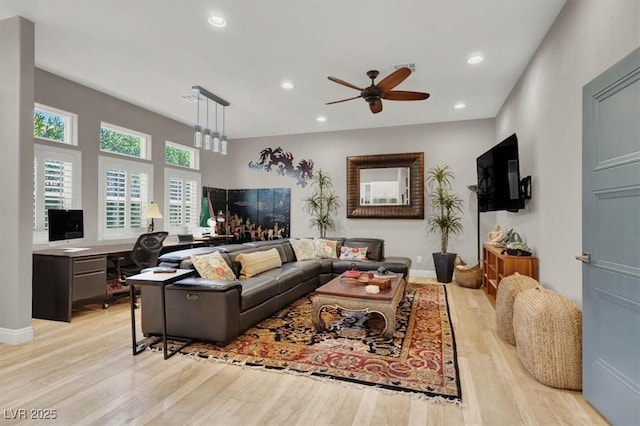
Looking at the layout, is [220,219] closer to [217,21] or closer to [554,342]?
[217,21]

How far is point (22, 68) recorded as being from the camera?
3.27 metres

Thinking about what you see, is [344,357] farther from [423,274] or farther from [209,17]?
[423,274]

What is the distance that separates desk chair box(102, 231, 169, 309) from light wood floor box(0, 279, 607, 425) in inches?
62.7

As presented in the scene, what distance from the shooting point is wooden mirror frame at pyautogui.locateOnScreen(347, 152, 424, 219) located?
21.9ft

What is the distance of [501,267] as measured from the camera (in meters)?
4.15

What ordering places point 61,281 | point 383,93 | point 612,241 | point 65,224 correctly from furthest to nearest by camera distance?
1. point 65,224
2. point 383,93
3. point 61,281
4. point 612,241

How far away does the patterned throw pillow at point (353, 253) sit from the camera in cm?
578

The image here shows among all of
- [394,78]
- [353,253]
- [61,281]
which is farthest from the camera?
[353,253]

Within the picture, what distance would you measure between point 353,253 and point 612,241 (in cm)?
406

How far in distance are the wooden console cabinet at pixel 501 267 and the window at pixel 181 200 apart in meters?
5.69

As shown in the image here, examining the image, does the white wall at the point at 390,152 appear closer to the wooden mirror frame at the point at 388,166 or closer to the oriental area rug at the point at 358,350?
the wooden mirror frame at the point at 388,166

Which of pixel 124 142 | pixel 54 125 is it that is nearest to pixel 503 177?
pixel 124 142

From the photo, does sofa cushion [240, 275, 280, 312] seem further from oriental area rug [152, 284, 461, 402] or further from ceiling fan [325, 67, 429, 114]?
ceiling fan [325, 67, 429, 114]

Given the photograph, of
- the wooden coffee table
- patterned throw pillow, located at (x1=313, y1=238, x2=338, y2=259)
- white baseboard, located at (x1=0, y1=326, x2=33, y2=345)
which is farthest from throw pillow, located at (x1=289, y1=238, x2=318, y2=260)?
white baseboard, located at (x1=0, y1=326, x2=33, y2=345)
